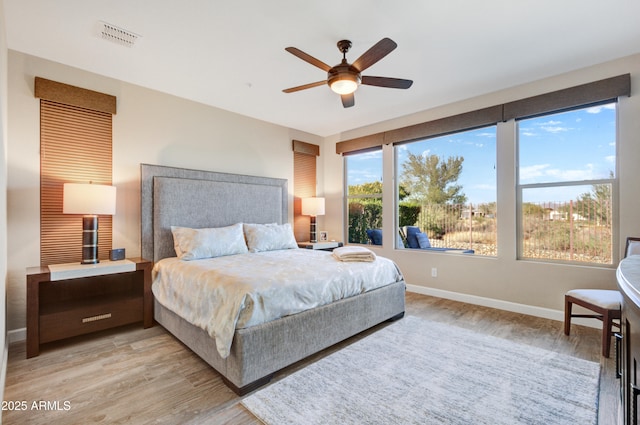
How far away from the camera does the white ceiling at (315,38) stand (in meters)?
2.22

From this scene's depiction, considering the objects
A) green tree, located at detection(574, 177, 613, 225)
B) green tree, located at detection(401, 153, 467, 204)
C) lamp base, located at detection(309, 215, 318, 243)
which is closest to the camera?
green tree, located at detection(574, 177, 613, 225)

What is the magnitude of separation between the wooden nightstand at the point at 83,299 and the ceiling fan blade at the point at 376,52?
285 cm

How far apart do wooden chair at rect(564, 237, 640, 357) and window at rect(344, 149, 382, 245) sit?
267cm

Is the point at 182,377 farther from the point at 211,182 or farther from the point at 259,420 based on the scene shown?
the point at 211,182

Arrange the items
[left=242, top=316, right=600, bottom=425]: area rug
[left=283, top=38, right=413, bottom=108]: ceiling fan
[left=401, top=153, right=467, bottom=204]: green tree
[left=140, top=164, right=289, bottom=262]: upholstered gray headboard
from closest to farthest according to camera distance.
Result: [left=242, top=316, right=600, bottom=425]: area rug, [left=283, top=38, right=413, bottom=108]: ceiling fan, [left=140, top=164, right=289, bottom=262]: upholstered gray headboard, [left=401, top=153, right=467, bottom=204]: green tree

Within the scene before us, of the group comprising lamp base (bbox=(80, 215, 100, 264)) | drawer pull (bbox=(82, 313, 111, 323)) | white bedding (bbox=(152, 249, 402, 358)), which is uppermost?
lamp base (bbox=(80, 215, 100, 264))

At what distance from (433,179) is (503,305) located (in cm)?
194

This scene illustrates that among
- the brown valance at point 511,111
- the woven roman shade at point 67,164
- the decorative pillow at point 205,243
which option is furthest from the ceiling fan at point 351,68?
the woven roman shade at point 67,164

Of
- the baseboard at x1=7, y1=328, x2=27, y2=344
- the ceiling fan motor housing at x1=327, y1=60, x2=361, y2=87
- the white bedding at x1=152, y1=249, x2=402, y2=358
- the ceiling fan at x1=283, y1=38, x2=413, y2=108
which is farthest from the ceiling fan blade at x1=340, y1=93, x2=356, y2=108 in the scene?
the baseboard at x1=7, y1=328, x2=27, y2=344

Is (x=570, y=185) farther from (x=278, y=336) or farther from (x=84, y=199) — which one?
(x=84, y=199)

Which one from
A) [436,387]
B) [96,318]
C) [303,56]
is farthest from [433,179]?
[96,318]

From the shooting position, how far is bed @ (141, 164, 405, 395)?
199 cm

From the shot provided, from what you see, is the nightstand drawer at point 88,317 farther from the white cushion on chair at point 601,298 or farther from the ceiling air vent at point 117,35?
the white cushion on chair at point 601,298

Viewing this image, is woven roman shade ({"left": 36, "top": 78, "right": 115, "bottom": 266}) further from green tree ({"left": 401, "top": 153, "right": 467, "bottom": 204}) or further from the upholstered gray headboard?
green tree ({"left": 401, "top": 153, "right": 467, "bottom": 204})
